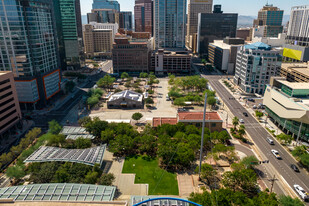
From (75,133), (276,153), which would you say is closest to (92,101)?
(75,133)

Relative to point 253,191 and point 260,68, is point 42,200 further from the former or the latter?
point 260,68

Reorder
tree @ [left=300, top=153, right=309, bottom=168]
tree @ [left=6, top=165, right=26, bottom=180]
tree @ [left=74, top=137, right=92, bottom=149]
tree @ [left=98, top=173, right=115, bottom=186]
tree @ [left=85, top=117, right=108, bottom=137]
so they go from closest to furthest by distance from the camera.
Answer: tree @ [left=98, top=173, right=115, bottom=186] → tree @ [left=6, top=165, right=26, bottom=180] → tree @ [left=300, top=153, right=309, bottom=168] → tree @ [left=74, top=137, right=92, bottom=149] → tree @ [left=85, top=117, right=108, bottom=137]

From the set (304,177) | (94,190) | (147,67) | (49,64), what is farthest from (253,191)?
(147,67)

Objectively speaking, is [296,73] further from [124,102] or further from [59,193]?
[59,193]

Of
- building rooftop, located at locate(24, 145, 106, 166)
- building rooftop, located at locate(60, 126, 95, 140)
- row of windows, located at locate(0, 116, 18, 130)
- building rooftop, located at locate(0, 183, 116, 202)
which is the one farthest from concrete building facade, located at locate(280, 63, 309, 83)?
row of windows, located at locate(0, 116, 18, 130)

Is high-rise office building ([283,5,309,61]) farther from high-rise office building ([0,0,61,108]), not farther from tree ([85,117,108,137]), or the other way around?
high-rise office building ([0,0,61,108])

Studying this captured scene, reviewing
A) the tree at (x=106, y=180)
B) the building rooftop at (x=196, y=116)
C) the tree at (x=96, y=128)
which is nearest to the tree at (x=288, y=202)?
the building rooftop at (x=196, y=116)
